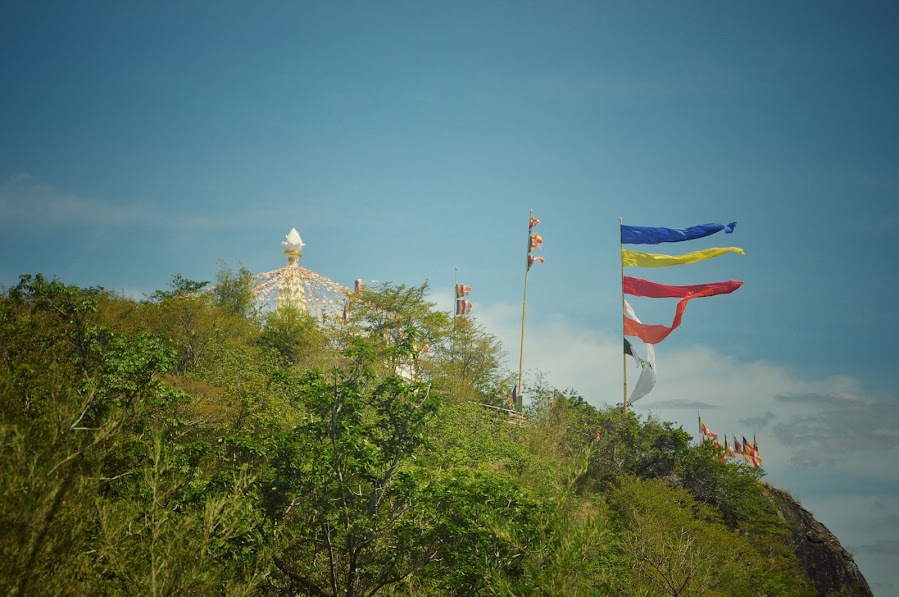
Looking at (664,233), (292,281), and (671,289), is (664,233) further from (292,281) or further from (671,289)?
(292,281)

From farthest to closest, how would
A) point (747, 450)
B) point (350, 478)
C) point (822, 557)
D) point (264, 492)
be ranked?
point (747, 450), point (822, 557), point (350, 478), point (264, 492)

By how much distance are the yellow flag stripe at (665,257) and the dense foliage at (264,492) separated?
1468 cm

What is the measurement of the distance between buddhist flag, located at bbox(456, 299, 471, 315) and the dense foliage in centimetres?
1902

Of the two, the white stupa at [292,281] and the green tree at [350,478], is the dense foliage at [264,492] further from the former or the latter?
the white stupa at [292,281]

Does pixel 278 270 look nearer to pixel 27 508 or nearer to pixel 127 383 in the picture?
pixel 127 383

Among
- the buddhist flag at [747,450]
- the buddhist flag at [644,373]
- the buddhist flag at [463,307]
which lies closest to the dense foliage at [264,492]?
the buddhist flag at [644,373]

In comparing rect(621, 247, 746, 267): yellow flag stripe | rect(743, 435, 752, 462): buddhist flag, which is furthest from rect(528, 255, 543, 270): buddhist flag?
rect(743, 435, 752, 462): buddhist flag

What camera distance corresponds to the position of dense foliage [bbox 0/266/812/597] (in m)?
11.3

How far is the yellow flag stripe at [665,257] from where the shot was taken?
39.8 metres

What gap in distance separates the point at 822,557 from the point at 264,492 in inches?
1569

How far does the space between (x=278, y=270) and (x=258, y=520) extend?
4167 centimetres

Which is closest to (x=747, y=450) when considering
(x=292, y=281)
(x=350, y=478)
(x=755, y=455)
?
(x=755, y=455)

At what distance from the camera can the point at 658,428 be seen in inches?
1582

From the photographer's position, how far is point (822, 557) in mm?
44031
